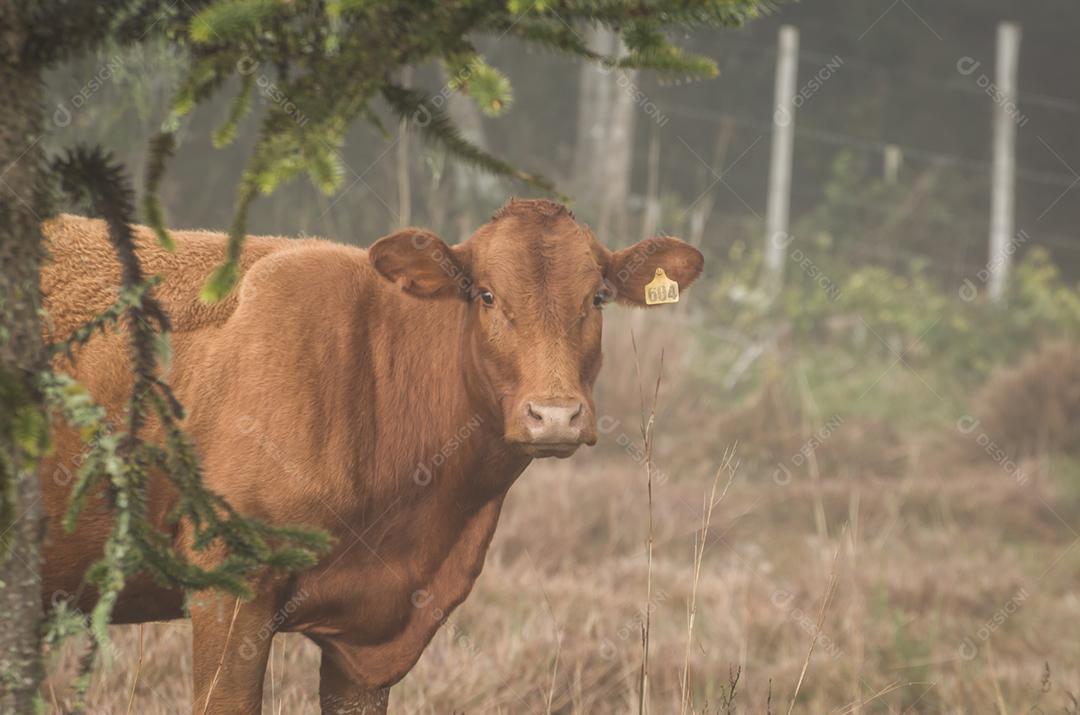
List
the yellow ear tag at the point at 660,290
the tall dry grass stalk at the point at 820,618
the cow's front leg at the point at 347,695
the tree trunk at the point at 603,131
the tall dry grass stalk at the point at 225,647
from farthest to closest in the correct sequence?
the tree trunk at the point at 603,131
the yellow ear tag at the point at 660,290
the cow's front leg at the point at 347,695
the tall dry grass stalk at the point at 225,647
the tall dry grass stalk at the point at 820,618

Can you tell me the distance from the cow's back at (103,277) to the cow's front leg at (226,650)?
0.94 metres

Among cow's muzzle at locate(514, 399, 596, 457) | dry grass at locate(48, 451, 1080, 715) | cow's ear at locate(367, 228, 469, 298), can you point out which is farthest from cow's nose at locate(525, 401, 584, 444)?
cow's ear at locate(367, 228, 469, 298)

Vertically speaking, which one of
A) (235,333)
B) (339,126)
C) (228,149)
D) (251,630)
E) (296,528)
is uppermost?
(228,149)

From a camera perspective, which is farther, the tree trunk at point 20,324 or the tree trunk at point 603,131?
the tree trunk at point 603,131

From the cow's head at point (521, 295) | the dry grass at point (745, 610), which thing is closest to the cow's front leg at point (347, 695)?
the dry grass at point (745, 610)

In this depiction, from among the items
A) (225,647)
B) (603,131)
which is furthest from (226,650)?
(603,131)

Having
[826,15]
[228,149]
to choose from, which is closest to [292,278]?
[228,149]

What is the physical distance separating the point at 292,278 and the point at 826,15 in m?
17.7

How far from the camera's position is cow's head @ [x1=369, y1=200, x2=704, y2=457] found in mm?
3979

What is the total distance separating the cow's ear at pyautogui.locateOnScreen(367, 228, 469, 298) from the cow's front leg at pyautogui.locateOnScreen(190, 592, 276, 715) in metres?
1.16

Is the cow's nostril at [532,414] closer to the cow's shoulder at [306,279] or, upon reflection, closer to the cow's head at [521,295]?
the cow's head at [521,295]

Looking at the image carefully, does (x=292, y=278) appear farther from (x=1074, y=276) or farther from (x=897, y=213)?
(x=1074, y=276)

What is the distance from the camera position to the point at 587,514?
29.0 feet

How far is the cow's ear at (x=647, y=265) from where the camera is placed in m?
4.66
